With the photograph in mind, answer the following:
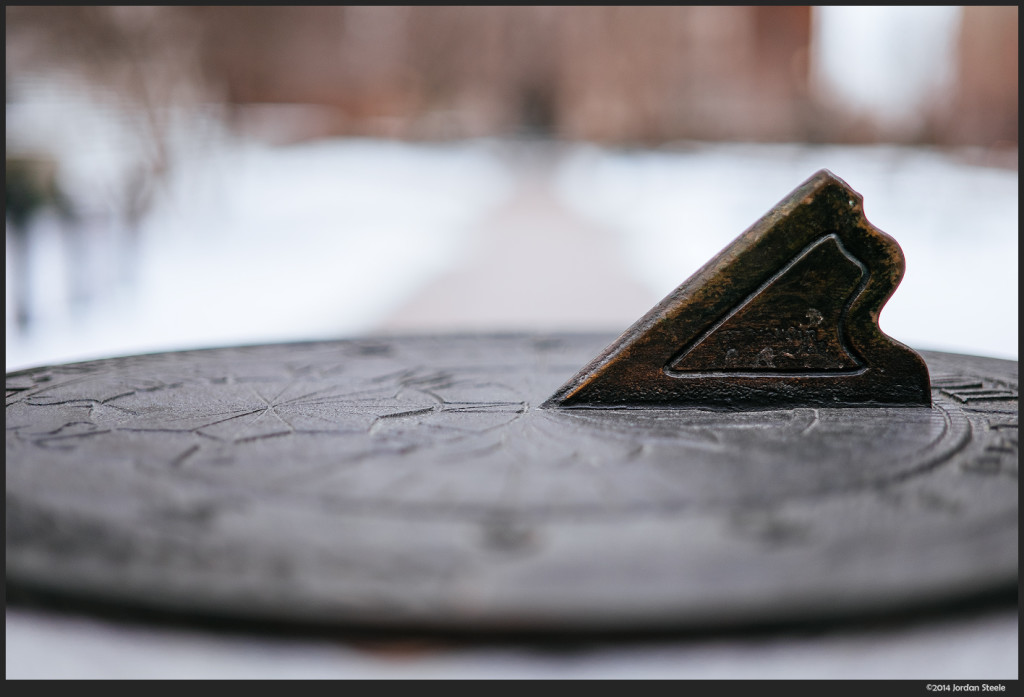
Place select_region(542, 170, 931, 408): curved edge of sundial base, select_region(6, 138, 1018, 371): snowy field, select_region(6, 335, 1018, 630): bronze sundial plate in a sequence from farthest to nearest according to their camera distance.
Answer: select_region(6, 138, 1018, 371): snowy field < select_region(542, 170, 931, 408): curved edge of sundial base < select_region(6, 335, 1018, 630): bronze sundial plate

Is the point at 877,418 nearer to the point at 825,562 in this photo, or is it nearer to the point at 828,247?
the point at 828,247

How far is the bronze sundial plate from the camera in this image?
79 centimetres

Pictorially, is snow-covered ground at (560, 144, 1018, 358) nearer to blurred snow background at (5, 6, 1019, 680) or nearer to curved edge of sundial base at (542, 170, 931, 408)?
blurred snow background at (5, 6, 1019, 680)

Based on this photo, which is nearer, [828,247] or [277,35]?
[828,247]

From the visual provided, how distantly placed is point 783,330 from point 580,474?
438mm

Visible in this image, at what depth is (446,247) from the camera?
671 cm

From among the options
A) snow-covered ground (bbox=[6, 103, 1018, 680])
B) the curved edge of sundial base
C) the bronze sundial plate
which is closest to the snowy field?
snow-covered ground (bbox=[6, 103, 1018, 680])

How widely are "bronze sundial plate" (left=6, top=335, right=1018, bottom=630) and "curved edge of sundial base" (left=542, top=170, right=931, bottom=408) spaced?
36 millimetres

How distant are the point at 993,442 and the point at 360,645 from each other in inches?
32.1

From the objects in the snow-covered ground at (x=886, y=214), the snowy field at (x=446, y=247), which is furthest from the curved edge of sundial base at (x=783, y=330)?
the snow-covered ground at (x=886, y=214)

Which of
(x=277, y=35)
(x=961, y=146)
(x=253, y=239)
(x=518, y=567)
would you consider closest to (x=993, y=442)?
(x=518, y=567)

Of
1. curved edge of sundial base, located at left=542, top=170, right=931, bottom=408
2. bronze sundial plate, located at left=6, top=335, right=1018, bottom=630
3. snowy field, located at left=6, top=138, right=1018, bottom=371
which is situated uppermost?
snowy field, located at left=6, top=138, right=1018, bottom=371

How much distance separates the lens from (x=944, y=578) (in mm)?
809

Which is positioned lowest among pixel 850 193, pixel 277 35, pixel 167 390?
pixel 167 390
